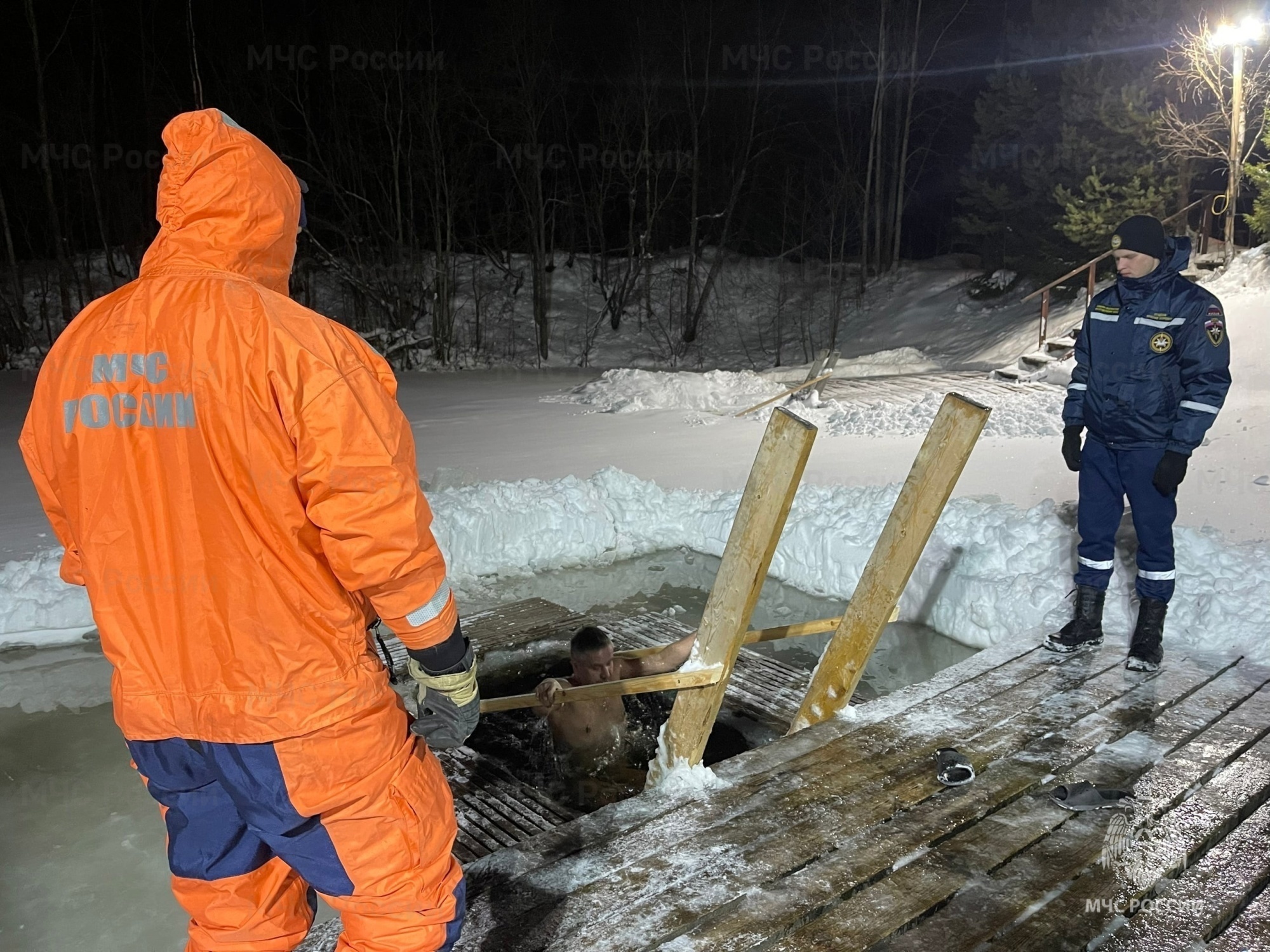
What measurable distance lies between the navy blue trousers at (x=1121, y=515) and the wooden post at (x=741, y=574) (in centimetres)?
179

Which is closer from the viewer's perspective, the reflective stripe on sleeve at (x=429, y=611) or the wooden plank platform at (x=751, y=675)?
the reflective stripe on sleeve at (x=429, y=611)

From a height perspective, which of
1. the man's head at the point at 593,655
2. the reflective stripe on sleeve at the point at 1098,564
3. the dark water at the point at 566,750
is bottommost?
the dark water at the point at 566,750

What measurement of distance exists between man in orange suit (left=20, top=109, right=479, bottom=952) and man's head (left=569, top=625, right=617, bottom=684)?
6.80 feet

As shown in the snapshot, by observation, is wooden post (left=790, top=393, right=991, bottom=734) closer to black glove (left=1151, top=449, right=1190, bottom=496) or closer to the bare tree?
black glove (left=1151, top=449, right=1190, bottom=496)

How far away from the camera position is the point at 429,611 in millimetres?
1701

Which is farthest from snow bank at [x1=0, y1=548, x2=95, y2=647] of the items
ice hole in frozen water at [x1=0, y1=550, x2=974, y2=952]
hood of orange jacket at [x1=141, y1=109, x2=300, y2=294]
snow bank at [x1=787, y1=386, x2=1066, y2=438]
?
snow bank at [x1=787, y1=386, x2=1066, y2=438]

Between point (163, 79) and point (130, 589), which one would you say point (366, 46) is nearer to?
point (163, 79)

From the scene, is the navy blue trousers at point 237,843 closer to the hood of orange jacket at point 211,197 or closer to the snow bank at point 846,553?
the hood of orange jacket at point 211,197

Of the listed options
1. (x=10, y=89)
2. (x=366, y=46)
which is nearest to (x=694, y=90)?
(x=366, y=46)

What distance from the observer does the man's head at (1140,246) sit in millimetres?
3711

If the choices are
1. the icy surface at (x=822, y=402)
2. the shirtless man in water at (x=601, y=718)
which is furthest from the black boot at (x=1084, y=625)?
the icy surface at (x=822, y=402)

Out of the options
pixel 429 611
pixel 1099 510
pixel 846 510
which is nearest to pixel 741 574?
pixel 429 611

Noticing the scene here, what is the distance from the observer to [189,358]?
1568mm

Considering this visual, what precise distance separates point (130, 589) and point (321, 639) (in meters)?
0.36
